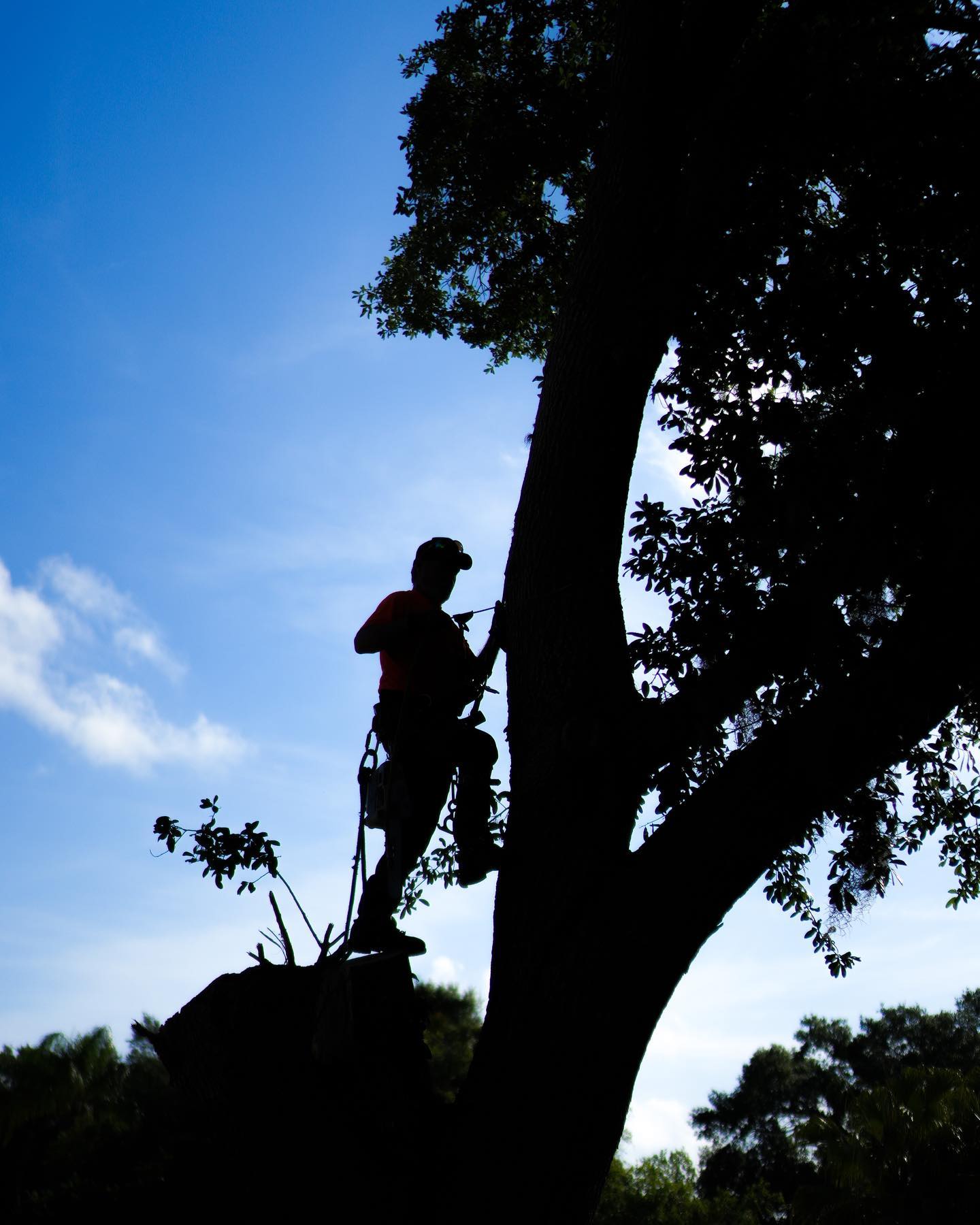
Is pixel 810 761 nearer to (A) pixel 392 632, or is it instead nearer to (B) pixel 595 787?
(B) pixel 595 787

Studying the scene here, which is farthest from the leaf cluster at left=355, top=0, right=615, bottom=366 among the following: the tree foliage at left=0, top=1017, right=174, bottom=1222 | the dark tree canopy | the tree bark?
the tree foliage at left=0, top=1017, right=174, bottom=1222

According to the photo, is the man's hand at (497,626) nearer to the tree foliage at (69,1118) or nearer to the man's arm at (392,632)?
the man's arm at (392,632)

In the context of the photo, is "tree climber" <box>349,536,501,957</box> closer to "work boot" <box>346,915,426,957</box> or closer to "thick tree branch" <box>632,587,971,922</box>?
"work boot" <box>346,915,426,957</box>

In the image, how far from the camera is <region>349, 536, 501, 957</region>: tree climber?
4.33m

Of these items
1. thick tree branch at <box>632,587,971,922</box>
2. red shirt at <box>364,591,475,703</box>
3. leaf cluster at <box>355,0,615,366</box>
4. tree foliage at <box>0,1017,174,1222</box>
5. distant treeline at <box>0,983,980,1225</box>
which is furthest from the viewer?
tree foliage at <box>0,1017,174,1222</box>

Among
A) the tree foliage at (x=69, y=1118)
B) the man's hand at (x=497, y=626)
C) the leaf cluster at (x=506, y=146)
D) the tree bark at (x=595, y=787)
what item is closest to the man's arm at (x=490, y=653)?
the man's hand at (x=497, y=626)

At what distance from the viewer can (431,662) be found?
16.0 feet

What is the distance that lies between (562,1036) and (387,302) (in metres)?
8.03

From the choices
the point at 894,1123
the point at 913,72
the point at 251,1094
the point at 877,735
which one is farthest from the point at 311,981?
the point at 894,1123

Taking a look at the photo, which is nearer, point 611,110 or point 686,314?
point 611,110

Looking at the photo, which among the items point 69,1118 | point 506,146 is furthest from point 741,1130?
point 506,146

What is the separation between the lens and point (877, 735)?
3.27m

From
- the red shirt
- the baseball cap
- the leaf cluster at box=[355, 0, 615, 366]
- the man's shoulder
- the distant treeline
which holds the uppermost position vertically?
the leaf cluster at box=[355, 0, 615, 366]

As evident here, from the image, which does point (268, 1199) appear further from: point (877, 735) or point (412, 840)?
point (877, 735)
